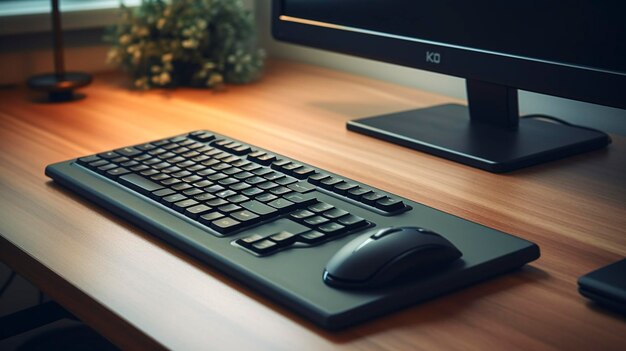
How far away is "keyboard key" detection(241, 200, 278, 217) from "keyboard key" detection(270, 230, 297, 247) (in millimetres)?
44

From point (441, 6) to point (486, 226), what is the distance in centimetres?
35

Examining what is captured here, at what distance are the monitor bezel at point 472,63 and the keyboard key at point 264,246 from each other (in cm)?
Result: 38

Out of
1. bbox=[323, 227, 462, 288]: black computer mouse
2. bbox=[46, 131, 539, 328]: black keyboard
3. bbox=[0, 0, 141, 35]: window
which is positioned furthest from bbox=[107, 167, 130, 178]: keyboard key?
bbox=[0, 0, 141, 35]: window

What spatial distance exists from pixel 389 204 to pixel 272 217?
0.11 metres

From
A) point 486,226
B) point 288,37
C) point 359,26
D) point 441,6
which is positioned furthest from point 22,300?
point 486,226

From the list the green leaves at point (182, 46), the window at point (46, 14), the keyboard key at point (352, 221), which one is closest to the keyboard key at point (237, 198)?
the keyboard key at point (352, 221)

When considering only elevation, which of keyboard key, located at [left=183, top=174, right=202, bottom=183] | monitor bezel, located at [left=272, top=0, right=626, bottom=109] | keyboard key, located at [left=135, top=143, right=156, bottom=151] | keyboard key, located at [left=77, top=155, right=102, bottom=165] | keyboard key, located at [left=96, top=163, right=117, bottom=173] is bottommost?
keyboard key, located at [left=77, top=155, right=102, bottom=165]

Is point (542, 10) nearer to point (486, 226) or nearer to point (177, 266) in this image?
point (486, 226)

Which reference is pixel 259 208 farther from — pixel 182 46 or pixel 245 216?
pixel 182 46

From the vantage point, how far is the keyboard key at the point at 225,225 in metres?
0.72

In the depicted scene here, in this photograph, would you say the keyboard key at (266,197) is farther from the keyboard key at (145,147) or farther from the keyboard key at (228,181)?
the keyboard key at (145,147)

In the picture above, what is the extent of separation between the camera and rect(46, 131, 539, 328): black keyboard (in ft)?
2.05

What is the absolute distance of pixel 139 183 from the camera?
84 cm

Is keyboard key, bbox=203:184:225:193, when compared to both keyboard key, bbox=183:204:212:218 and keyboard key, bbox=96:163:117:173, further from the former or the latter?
keyboard key, bbox=96:163:117:173
